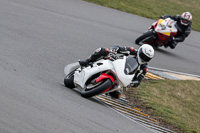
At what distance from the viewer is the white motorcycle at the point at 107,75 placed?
25.5 feet

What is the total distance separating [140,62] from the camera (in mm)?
8391

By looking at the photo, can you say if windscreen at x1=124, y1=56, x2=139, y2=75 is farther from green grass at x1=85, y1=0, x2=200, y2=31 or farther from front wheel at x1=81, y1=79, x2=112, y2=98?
green grass at x1=85, y1=0, x2=200, y2=31

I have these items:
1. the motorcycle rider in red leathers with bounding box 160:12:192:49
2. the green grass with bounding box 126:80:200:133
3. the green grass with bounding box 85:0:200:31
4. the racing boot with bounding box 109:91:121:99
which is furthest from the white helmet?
the green grass with bounding box 85:0:200:31

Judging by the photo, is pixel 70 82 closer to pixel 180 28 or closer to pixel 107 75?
pixel 107 75

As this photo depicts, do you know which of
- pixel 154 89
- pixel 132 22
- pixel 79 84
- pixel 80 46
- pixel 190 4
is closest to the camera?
pixel 79 84

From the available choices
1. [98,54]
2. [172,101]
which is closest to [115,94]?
[98,54]

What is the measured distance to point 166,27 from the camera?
15.0 metres

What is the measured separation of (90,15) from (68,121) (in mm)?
11037

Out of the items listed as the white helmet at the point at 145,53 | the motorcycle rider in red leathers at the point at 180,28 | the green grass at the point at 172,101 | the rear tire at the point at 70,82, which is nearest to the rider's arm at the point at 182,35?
the motorcycle rider in red leathers at the point at 180,28

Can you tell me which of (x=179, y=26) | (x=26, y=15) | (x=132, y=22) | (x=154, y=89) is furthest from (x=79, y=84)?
(x=132, y=22)

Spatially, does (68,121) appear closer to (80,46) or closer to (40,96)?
(40,96)

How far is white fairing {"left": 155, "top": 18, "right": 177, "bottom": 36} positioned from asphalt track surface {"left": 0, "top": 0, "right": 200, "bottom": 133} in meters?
0.84

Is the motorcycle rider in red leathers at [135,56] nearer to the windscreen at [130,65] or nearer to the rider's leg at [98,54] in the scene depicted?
the rider's leg at [98,54]

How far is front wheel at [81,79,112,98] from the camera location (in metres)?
7.54
